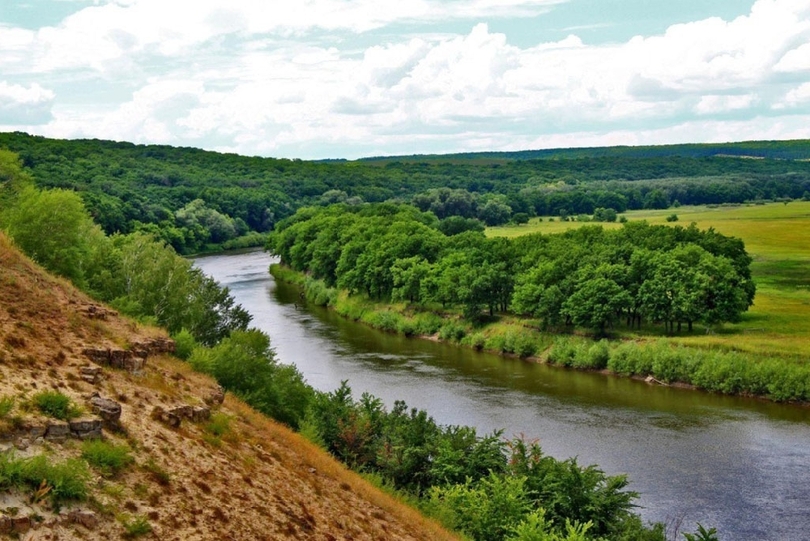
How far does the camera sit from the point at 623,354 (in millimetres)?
61062

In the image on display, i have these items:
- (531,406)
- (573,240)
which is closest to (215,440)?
(531,406)

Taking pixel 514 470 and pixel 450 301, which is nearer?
pixel 514 470

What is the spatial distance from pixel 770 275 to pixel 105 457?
81.5 metres

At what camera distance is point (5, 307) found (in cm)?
2184

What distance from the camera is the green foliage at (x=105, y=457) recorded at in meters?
17.7

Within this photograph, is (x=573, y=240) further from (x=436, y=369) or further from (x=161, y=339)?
(x=161, y=339)

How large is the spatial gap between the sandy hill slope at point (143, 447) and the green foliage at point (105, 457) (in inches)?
3.9

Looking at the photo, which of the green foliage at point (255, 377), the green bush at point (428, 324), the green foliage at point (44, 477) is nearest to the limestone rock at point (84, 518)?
the green foliage at point (44, 477)

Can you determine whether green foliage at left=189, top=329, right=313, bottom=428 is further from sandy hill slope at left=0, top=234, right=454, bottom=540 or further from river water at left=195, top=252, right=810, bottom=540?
river water at left=195, top=252, right=810, bottom=540

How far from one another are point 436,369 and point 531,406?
11400 mm

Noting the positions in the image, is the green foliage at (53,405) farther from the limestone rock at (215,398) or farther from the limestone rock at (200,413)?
the limestone rock at (215,398)

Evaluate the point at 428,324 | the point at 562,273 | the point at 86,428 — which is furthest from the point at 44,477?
the point at 428,324

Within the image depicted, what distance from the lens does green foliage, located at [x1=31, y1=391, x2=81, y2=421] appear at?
18109 millimetres

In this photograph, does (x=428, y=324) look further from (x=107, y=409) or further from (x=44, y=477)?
(x=44, y=477)
